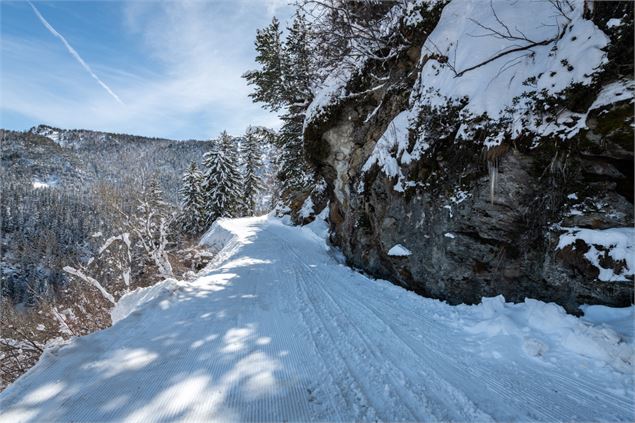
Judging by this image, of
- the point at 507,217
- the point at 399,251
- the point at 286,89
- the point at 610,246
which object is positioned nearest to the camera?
the point at 610,246

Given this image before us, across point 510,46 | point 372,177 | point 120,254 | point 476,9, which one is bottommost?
point 120,254

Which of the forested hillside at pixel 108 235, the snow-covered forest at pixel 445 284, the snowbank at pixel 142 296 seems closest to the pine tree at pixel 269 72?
the forested hillside at pixel 108 235

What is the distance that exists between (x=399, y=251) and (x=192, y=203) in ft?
91.5

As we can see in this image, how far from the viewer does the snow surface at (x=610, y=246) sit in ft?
10.2

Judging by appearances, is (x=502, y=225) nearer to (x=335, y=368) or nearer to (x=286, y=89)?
(x=335, y=368)

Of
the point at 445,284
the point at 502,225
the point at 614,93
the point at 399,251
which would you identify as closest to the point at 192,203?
the point at 399,251

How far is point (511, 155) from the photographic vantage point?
4137mm

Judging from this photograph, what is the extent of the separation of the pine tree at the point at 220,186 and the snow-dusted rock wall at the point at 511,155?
79.7 ft

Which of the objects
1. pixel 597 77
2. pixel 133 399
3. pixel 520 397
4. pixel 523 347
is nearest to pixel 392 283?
pixel 523 347

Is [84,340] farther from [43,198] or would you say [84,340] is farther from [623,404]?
[43,198]

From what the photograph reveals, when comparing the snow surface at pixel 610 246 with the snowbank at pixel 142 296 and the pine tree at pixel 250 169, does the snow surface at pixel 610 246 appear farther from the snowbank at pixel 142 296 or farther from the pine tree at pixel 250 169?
the pine tree at pixel 250 169

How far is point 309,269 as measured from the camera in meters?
7.91

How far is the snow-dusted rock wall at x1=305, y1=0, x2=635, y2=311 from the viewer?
3336mm

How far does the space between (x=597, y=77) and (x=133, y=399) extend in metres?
5.81
